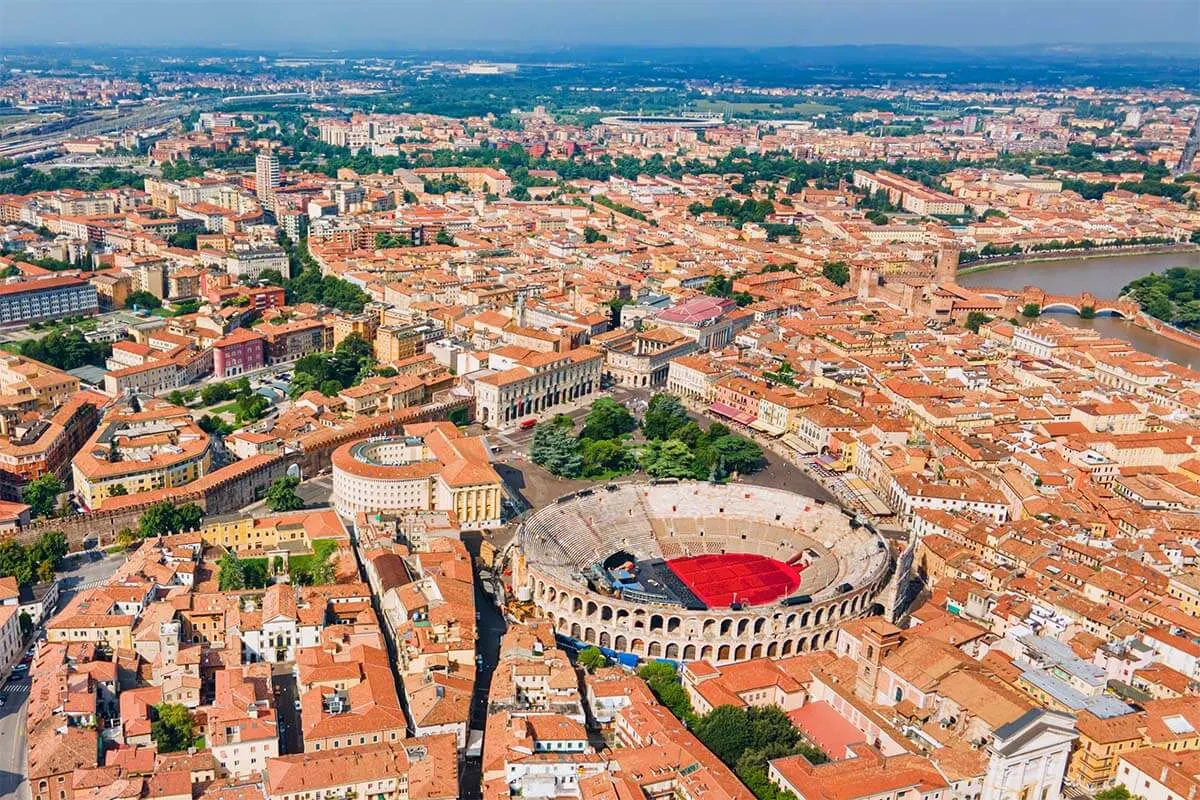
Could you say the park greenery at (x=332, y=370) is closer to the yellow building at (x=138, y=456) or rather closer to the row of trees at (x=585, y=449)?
the yellow building at (x=138, y=456)

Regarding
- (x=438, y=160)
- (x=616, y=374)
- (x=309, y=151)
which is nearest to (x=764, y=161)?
(x=438, y=160)

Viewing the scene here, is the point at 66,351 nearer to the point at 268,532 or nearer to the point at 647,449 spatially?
the point at 268,532

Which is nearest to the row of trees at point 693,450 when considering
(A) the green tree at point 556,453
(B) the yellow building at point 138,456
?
(A) the green tree at point 556,453

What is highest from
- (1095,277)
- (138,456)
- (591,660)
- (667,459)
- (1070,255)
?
(138,456)

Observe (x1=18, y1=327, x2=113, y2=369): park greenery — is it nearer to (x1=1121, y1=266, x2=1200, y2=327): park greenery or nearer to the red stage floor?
the red stage floor

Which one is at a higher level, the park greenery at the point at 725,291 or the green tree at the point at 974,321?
the park greenery at the point at 725,291

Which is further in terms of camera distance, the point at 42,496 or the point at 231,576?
the point at 42,496

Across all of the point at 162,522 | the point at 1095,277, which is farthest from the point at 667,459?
the point at 1095,277
